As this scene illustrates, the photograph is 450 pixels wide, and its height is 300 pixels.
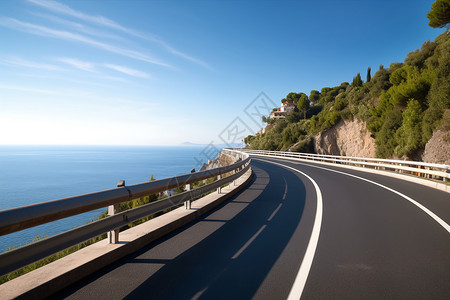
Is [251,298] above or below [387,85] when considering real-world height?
below

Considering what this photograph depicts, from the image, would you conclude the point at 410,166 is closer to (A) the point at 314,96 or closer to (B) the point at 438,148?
(B) the point at 438,148

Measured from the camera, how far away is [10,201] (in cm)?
7825

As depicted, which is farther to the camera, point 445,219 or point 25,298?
point 445,219

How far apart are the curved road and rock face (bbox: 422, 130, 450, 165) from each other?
719 inches

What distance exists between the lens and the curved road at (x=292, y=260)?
11.4 ft

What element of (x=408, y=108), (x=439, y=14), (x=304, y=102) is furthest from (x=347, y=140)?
(x=304, y=102)

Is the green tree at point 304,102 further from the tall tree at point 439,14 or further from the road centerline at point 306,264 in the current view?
the road centerline at point 306,264

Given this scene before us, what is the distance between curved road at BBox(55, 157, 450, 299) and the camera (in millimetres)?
3461

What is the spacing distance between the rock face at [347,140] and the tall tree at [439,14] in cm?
1450

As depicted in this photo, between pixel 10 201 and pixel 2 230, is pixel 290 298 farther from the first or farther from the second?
pixel 10 201

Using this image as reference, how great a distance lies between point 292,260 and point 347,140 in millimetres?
46071

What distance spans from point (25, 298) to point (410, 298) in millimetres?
3944

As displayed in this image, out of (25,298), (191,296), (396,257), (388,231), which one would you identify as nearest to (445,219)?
(388,231)

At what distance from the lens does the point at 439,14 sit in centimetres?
3177
